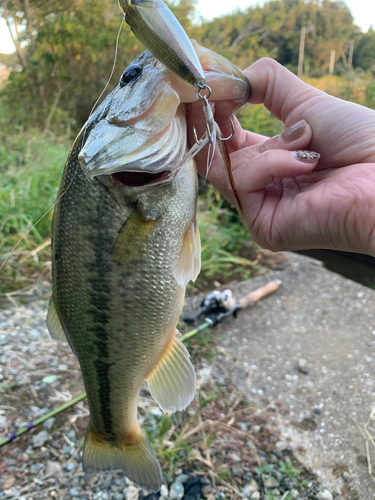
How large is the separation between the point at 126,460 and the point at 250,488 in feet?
3.16

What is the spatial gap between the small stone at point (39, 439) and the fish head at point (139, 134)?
77.7 inches

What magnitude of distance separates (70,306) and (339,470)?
6.86ft

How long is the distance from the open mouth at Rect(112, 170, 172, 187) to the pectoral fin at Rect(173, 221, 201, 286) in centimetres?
24

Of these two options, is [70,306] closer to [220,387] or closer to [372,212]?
[372,212]

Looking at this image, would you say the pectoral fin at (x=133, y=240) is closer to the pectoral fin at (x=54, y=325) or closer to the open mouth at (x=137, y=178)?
the open mouth at (x=137, y=178)

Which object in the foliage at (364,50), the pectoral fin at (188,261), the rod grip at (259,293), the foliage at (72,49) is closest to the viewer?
the pectoral fin at (188,261)

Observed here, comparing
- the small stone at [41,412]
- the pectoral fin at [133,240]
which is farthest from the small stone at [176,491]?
the pectoral fin at [133,240]

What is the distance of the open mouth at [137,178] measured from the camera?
122cm

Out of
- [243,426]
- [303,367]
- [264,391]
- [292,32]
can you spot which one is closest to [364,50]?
[292,32]

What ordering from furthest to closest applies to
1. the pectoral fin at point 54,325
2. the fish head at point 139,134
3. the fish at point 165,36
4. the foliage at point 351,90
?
the foliage at point 351,90 < the pectoral fin at point 54,325 < the fish head at point 139,134 < the fish at point 165,36

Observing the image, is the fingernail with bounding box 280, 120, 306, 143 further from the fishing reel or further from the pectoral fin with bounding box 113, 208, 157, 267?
the fishing reel

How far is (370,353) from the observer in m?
3.45

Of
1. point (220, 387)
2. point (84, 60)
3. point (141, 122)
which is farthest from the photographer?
point (84, 60)

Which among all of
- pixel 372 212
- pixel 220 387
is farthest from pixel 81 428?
pixel 372 212
